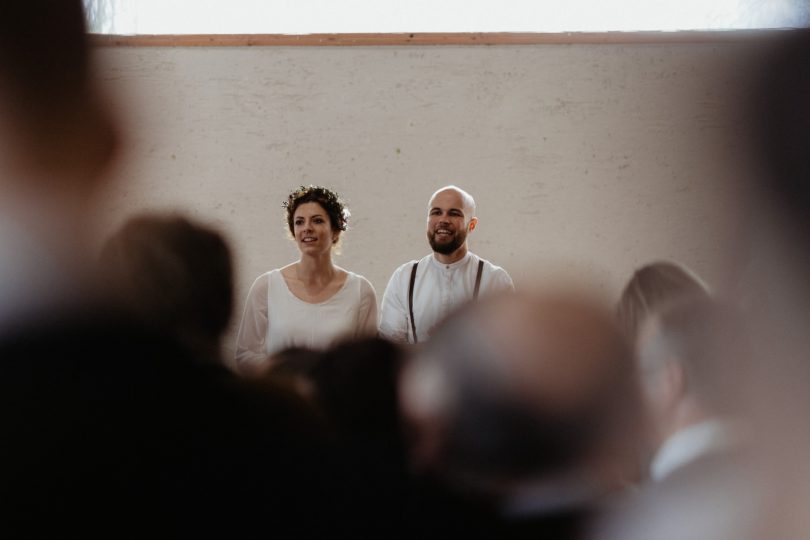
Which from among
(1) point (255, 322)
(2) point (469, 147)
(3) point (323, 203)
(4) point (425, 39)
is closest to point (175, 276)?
(1) point (255, 322)

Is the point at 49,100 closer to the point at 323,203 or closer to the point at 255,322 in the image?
the point at 255,322

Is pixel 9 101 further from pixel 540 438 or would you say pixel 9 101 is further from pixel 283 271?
pixel 283 271

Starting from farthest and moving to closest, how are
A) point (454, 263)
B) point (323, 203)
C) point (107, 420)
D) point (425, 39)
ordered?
point (425, 39) → point (454, 263) → point (323, 203) → point (107, 420)

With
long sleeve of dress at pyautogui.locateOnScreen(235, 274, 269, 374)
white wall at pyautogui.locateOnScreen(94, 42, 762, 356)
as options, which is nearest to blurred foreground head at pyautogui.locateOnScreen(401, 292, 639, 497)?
long sleeve of dress at pyautogui.locateOnScreen(235, 274, 269, 374)

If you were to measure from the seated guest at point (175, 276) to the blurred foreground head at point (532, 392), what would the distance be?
0.23 m

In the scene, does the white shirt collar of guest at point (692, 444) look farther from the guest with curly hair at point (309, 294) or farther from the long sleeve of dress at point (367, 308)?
the long sleeve of dress at point (367, 308)

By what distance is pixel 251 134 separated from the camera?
12.0 feet

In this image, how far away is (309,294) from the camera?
2.42 meters

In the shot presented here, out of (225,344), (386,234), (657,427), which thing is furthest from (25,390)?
(386,234)

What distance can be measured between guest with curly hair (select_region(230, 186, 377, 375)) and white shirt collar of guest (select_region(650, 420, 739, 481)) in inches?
61.3

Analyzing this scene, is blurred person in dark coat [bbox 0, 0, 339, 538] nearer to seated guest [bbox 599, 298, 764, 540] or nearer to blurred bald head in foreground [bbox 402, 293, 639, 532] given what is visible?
blurred bald head in foreground [bbox 402, 293, 639, 532]

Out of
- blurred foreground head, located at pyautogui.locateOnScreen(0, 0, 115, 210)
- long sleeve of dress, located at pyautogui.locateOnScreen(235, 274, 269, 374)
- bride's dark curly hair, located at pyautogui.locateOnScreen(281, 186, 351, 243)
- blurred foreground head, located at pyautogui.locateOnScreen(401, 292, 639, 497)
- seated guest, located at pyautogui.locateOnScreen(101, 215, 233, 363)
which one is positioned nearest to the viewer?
blurred foreground head, located at pyautogui.locateOnScreen(0, 0, 115, 210)

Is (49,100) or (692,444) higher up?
(49,100)

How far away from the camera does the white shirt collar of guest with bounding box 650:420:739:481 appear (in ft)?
2.14
